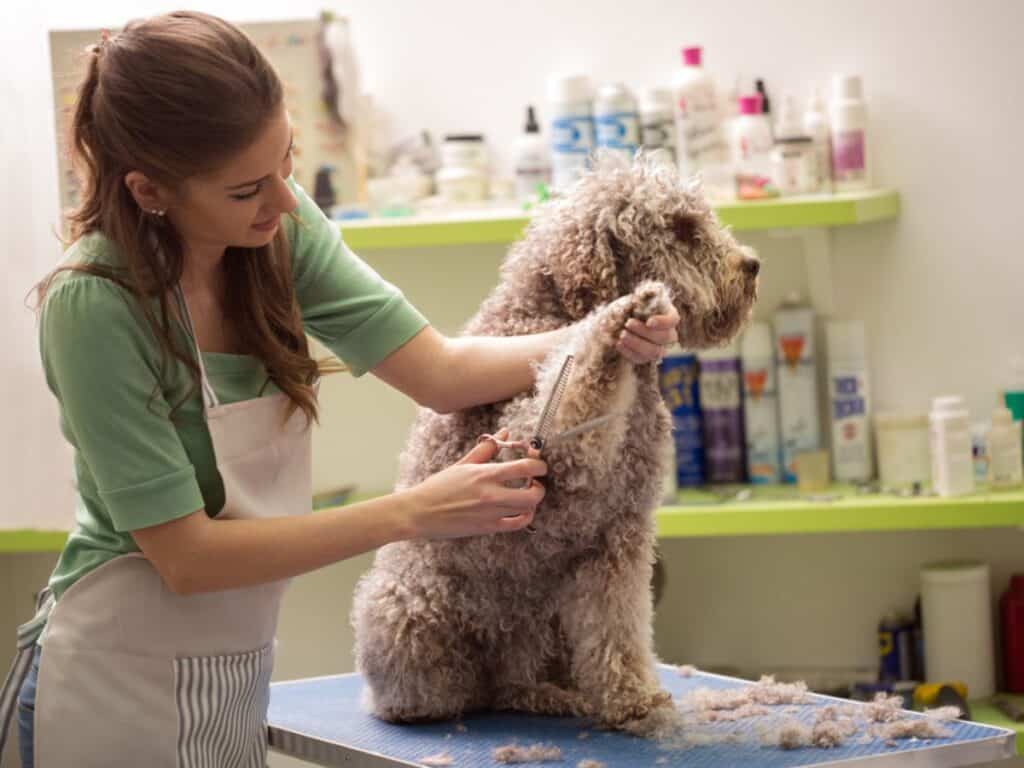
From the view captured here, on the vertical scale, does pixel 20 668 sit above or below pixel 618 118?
below

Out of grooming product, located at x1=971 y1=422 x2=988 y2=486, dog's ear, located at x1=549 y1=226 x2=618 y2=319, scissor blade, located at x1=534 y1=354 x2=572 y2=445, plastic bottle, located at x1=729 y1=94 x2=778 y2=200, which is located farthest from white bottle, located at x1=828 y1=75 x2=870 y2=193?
scissor blade, located at x1=534 y1=354 x2=572 y2=445

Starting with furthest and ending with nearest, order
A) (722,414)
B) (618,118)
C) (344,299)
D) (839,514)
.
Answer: (722,414) < (618,118) < (839,514) < (344,299)

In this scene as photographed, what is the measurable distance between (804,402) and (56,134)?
1.49m

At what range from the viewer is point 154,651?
1414mm

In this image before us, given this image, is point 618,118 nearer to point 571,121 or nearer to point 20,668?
point 571,121

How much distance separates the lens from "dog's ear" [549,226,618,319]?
1.43m

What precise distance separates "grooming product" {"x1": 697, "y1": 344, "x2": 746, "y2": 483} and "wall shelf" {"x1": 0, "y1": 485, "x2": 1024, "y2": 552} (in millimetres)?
136

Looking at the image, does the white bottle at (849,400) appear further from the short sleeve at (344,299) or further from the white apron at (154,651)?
the white apron at (154,651)

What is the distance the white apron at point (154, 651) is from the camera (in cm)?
140

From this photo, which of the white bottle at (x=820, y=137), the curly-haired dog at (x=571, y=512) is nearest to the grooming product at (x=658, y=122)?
the white bottle at (x=820, y=137)

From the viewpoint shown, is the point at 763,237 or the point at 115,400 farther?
the point at 763,237

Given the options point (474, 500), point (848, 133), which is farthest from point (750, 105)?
point (474, 500)

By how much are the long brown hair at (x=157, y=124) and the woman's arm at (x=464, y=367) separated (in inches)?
9.7

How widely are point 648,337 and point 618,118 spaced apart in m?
1.29
